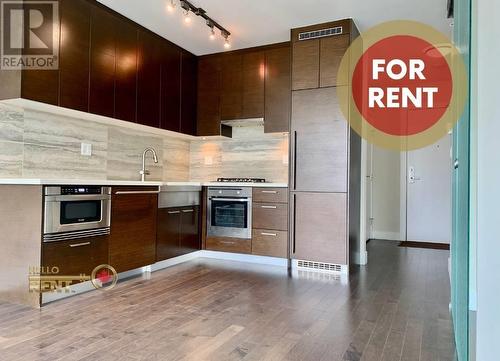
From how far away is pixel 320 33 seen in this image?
3809 mm

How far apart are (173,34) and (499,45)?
381 centimetres

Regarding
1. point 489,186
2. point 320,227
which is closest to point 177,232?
point 320,227

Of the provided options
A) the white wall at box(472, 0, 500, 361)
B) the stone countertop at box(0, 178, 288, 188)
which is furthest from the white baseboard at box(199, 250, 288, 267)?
the white wall at box(472, 0, 500, 361)

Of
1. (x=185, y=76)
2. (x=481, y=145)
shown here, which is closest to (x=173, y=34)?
(x=185, y=76)

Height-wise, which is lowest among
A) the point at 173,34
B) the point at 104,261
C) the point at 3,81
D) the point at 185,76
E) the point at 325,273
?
the point at 325,273

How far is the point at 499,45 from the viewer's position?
77cm

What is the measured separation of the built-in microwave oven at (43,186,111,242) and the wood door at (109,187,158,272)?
10 centimetres

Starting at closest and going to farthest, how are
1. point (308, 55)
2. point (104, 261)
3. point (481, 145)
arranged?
point (481, 145)
point (104, 261)
point (308, 55)

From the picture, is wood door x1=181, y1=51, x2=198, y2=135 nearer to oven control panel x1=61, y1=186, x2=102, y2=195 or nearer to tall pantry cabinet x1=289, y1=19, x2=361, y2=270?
tall pantry cabinet x1=289, y1=19, x2=361, y2=270

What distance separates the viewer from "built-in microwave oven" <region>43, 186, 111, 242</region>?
2.63 metres

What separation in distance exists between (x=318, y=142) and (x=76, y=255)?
8.26ft

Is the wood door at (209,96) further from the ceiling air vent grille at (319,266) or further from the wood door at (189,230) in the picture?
the ceiling air vent grille at (319,266)

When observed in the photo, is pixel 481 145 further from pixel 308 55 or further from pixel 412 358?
pixel 308 55

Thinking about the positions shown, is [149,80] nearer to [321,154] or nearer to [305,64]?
[305,64]
